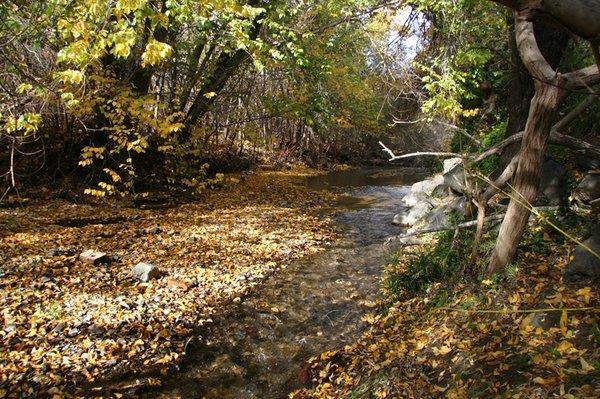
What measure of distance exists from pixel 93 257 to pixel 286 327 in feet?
12.7

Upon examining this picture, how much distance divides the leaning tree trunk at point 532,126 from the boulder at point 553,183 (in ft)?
5.98

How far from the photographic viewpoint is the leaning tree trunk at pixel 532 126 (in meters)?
3.44

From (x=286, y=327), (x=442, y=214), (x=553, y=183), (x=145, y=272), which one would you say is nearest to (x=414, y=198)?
(x=442, y=214)

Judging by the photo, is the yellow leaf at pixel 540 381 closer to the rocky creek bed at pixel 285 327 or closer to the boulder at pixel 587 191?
the rocky creek bed at pixel 285 327

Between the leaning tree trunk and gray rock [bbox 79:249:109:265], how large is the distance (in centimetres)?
635

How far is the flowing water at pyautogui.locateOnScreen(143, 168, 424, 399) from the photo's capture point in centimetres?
465

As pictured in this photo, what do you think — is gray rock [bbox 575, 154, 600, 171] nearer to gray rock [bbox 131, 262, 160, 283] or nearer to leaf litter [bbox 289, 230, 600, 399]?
leaf litter [bbox 289, 230, 600, 399]

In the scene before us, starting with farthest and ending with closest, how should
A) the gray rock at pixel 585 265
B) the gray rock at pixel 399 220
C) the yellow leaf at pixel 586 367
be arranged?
the gray rock at pixel 399 220 → the gray rock at pixel 585 265 → the yellow leaf at pixel 586 367

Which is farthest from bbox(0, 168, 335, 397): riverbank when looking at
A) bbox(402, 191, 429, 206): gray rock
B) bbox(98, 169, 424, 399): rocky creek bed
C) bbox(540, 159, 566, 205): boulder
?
bbox(540, 159, 566, 205): boulder

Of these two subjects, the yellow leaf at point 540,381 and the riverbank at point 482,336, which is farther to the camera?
the riverbank at point 482,336

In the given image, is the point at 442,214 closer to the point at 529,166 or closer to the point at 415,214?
the point at 415,214

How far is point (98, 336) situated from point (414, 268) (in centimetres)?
449

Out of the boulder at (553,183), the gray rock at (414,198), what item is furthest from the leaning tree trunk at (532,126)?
the gray rock at (414,198)

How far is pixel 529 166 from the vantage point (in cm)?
416
